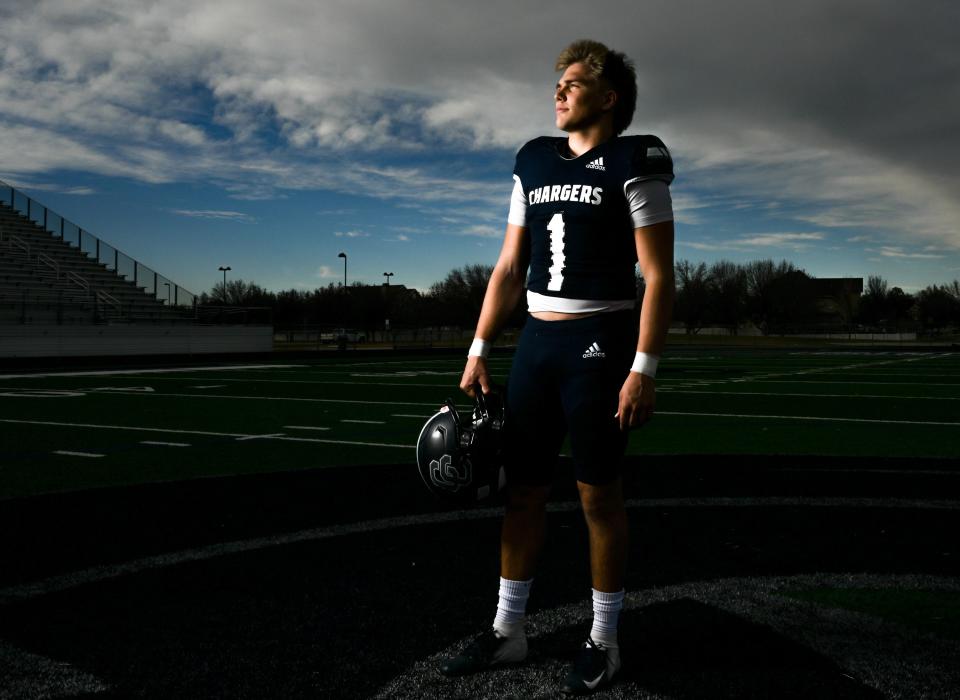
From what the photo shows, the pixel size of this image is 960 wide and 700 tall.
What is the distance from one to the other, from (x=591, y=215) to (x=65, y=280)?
3332 centimetres

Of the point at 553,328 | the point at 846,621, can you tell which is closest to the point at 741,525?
the point at 846,621

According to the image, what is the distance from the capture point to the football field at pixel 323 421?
24.8 ft

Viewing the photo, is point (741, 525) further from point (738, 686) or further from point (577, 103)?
point (577, 103)

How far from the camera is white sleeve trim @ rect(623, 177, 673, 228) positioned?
110 inches

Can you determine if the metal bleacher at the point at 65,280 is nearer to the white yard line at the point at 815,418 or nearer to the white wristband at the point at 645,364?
the white yard line at the point at 815,418

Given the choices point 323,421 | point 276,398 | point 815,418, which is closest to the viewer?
point 323,421

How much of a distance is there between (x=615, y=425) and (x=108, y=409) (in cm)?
1037

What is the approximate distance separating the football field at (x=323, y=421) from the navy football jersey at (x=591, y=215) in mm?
4620

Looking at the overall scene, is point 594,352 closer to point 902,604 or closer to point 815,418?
point 902,604

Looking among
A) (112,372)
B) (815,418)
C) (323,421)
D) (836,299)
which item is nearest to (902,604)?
(815,418)

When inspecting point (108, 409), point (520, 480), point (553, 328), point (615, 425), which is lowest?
point (108, 409)

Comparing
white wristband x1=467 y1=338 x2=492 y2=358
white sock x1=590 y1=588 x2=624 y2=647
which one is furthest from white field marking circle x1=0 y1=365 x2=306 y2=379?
white sock x1=590 y1=588 x2=624 y2=647

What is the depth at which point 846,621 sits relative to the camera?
11.0 ft

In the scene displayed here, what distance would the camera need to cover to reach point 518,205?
315 centimetres
